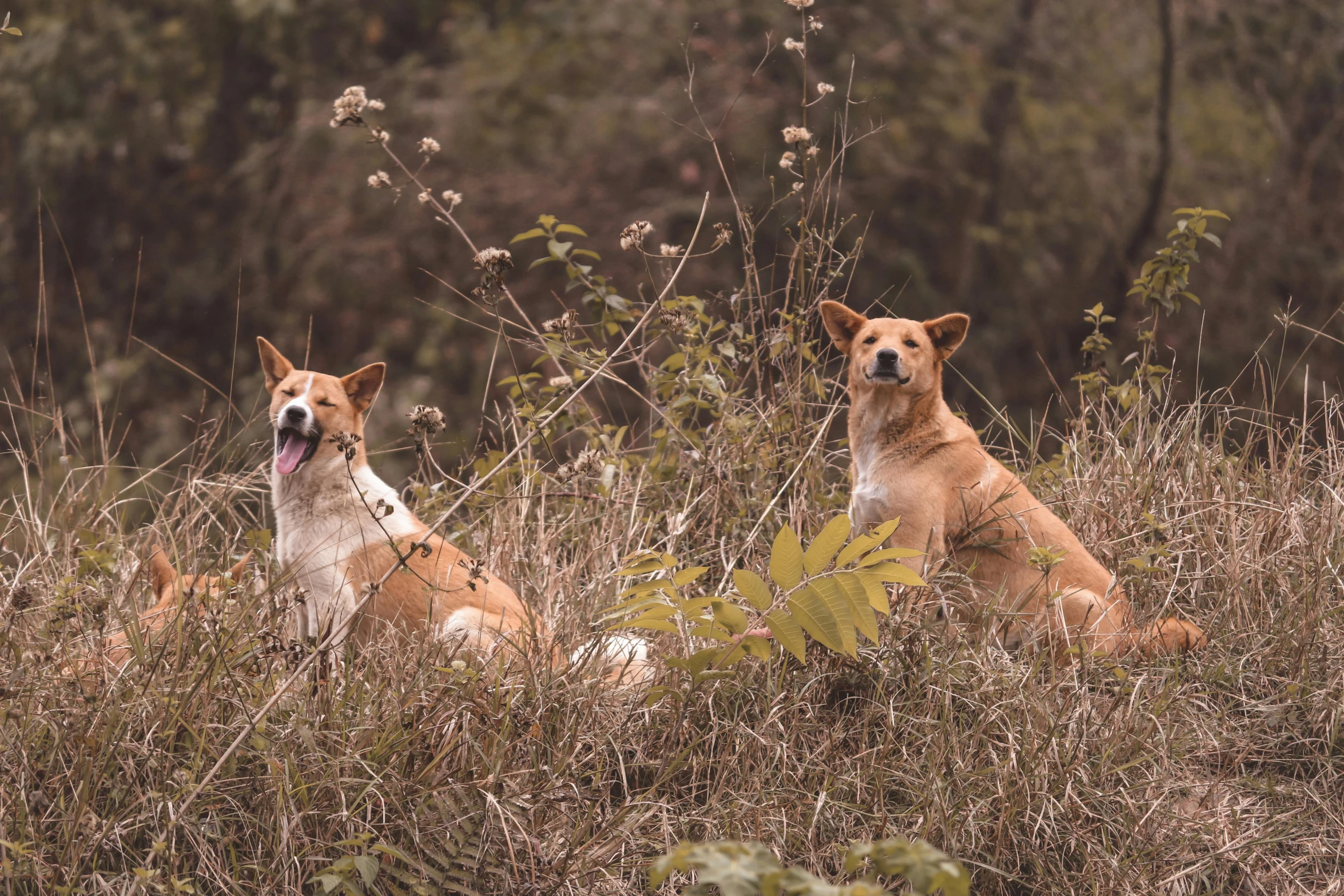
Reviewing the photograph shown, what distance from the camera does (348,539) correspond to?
3992 millimetres

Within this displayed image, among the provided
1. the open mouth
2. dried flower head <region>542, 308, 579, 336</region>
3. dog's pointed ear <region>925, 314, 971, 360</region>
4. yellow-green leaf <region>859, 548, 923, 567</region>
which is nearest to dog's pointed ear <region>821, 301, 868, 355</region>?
dog's pointed ear <region>925, 314, 971, 360</region>

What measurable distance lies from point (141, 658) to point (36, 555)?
1.02m

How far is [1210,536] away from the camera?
4113 mm

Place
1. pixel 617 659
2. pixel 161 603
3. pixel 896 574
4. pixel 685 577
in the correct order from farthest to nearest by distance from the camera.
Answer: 1. pixel 161 603
2. pixel 617 659
3. pixel 685 577
4. pixel 896 574

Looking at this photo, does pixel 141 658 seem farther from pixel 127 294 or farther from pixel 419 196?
pixel 127 294

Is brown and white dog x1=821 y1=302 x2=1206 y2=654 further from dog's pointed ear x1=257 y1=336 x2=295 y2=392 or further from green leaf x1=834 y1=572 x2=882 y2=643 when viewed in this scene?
dog's pointed ear x1=257 y1=336 x2=295 y2=392

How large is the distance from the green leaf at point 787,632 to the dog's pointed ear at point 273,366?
6.22ft

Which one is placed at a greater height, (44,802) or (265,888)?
(44,802)

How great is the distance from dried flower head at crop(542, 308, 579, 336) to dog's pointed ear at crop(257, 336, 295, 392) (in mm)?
823

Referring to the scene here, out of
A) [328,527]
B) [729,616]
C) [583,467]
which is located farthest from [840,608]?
[328,527]

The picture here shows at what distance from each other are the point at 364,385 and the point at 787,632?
1.75m

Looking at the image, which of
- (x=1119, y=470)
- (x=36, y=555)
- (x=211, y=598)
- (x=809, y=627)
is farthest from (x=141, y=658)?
(x=1119, y=470)

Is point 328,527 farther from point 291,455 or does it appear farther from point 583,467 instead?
point 583,467

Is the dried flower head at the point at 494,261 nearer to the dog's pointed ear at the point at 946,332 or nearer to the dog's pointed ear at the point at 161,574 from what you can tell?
the dog's pointed ear at the point at 161,574
